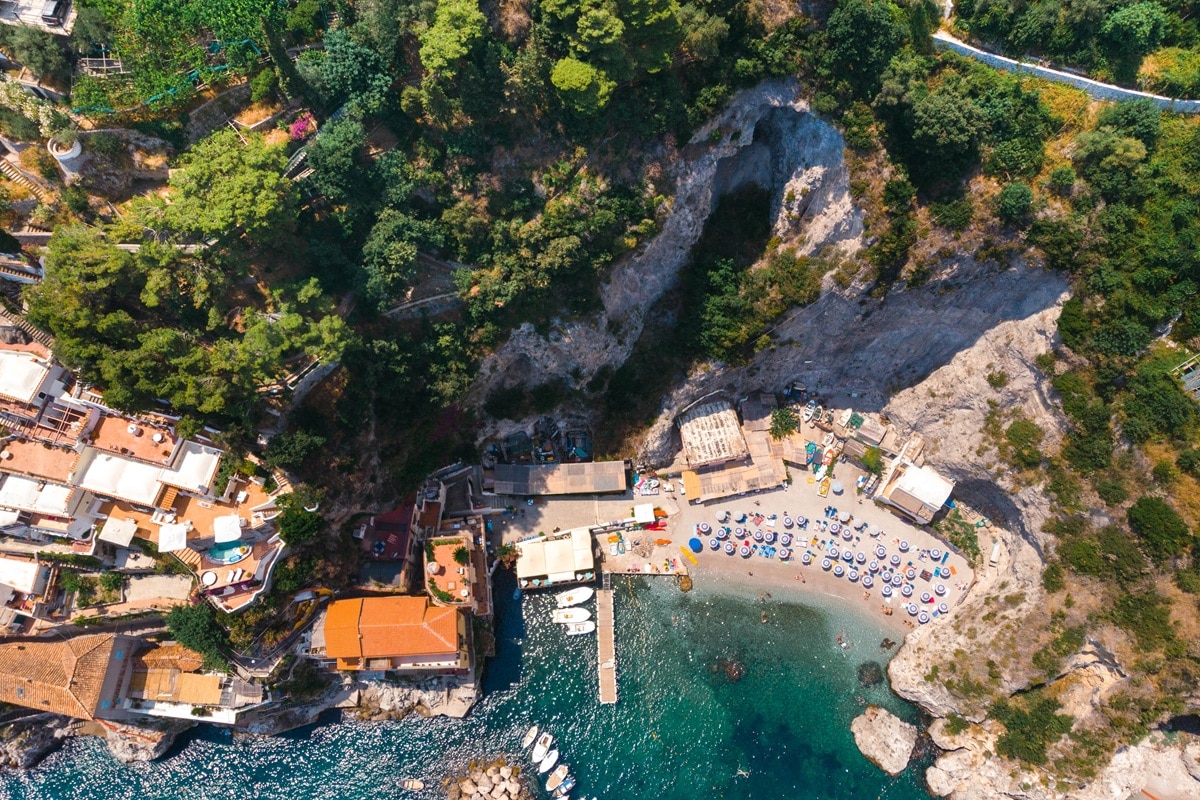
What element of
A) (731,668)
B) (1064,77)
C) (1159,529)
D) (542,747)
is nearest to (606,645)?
(542,747)

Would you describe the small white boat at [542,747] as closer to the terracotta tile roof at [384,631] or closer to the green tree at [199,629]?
the terracotta tile roof at [384,631]

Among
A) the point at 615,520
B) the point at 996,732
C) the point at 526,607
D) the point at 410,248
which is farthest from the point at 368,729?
the point at 996,732

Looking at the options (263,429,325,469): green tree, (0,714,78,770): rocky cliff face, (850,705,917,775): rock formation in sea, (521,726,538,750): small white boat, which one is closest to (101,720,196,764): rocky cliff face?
(0,714,78,770): rocky cliff face

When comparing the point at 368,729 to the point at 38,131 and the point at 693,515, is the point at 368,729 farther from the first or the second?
the point at 38,131

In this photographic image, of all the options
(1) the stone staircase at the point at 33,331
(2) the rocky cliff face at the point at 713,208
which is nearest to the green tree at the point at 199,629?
(1) the stone staircase at the point at 33,331

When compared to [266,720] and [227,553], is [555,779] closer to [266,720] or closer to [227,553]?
[266,720]

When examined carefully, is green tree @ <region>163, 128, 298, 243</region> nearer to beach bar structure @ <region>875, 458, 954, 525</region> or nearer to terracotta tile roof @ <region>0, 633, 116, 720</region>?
terracotta tile roof @ <region>0, 633, 116, 720</region>
